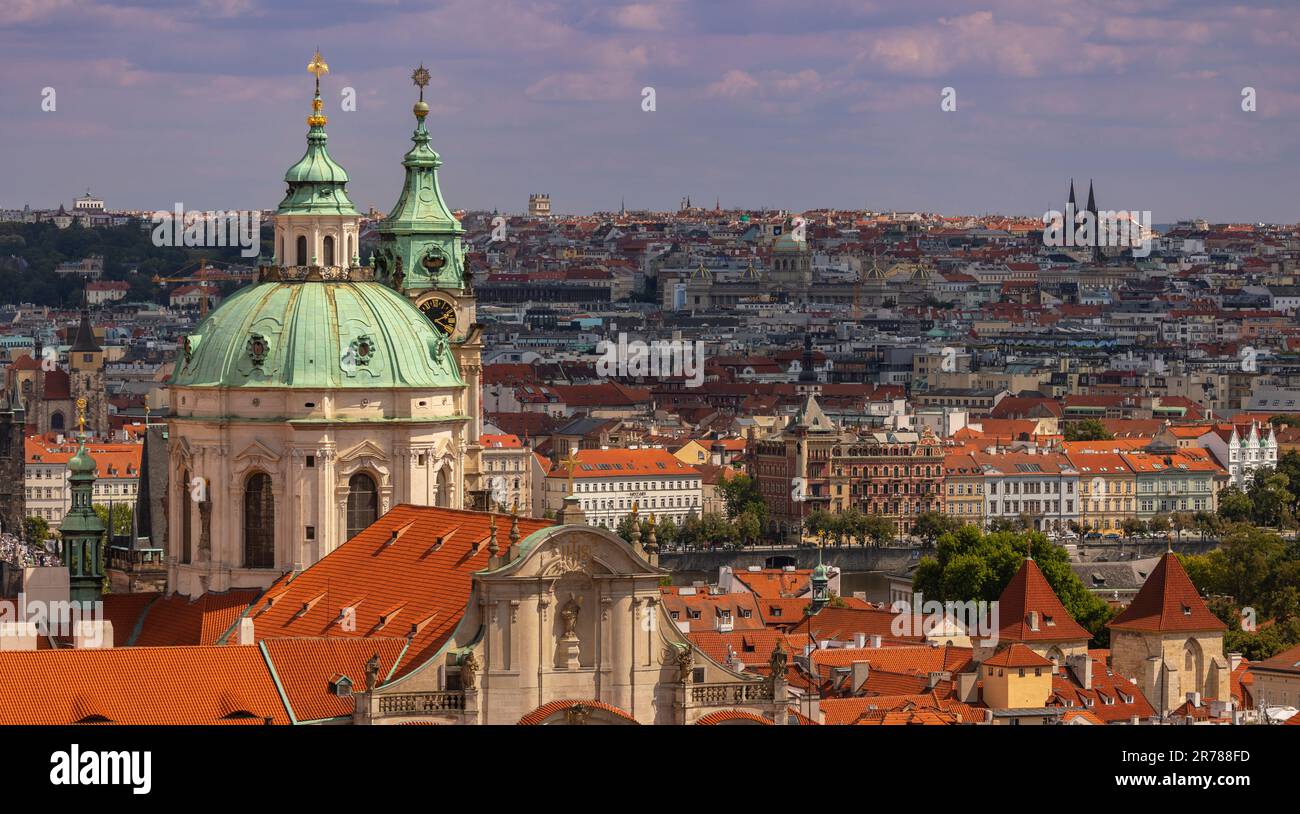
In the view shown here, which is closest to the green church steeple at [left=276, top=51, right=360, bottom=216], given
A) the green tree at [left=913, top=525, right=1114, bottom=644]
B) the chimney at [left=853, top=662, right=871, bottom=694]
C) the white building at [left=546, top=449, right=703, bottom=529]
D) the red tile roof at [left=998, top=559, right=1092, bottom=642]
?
the chimney at [left=853, top=662, right=871, bottom=694]

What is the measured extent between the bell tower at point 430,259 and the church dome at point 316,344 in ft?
38.2

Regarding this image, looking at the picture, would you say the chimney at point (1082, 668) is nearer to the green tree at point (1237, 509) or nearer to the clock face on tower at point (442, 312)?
the clock face on tower at point (442, 312)

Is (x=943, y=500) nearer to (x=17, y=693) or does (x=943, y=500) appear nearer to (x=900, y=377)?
(x=900, y=377)

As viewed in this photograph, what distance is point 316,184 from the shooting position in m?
39.8

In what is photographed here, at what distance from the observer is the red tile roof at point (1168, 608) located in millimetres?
50969

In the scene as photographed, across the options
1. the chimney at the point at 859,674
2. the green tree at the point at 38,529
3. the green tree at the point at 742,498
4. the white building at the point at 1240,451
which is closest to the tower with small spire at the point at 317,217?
the chimney at the point at 859,674

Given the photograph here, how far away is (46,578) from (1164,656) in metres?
19.5

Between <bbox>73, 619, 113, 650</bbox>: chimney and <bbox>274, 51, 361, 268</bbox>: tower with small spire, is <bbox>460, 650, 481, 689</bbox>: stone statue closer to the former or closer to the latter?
<bbox>73, 619, 113, 650</bbox>: chimney

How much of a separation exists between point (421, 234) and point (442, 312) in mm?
1580

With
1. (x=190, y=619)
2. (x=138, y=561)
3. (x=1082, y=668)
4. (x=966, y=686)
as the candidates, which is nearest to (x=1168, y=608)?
(x=1082, y=668)

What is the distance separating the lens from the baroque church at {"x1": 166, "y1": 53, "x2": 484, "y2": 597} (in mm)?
36281

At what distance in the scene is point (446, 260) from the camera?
51625 mm
